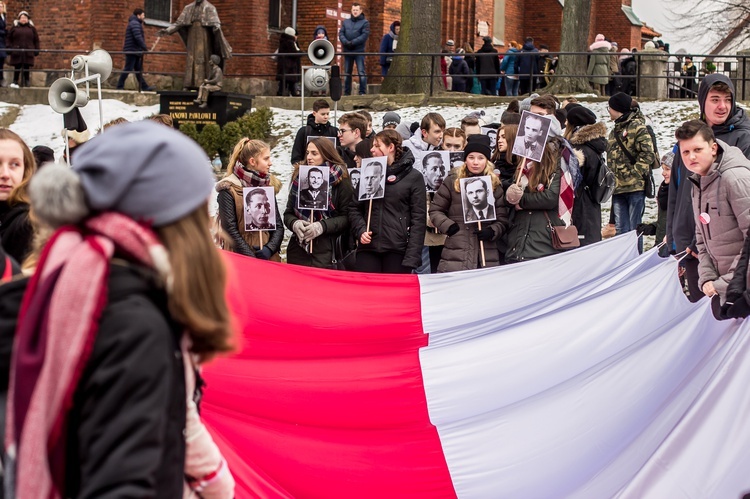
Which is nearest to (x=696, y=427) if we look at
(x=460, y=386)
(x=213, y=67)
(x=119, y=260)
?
(x=460, y=386)

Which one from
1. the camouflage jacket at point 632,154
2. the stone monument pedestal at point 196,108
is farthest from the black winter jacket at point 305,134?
the stone monument pedestal at point 196,108

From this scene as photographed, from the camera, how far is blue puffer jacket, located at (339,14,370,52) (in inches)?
953

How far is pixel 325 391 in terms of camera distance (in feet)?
21.5

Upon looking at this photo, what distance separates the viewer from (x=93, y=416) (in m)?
2.41

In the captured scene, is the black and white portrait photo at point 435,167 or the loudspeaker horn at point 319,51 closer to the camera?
the black and white portrait photo at point 435,167

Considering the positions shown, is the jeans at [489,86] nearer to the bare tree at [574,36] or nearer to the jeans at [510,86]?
the jeans at [510,86]

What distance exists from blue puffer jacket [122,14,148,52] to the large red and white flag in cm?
1659

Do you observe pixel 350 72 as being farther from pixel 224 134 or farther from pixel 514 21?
pixel 514 21

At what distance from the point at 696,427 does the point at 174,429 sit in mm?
3503

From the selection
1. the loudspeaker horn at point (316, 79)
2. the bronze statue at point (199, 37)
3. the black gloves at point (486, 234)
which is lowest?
the black gloves at point (486, 234)

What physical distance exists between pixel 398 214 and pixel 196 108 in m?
11.9

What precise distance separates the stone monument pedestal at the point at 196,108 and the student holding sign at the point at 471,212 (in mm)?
11714

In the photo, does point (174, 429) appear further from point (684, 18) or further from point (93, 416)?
point (684, 18)

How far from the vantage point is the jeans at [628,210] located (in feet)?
38.9
